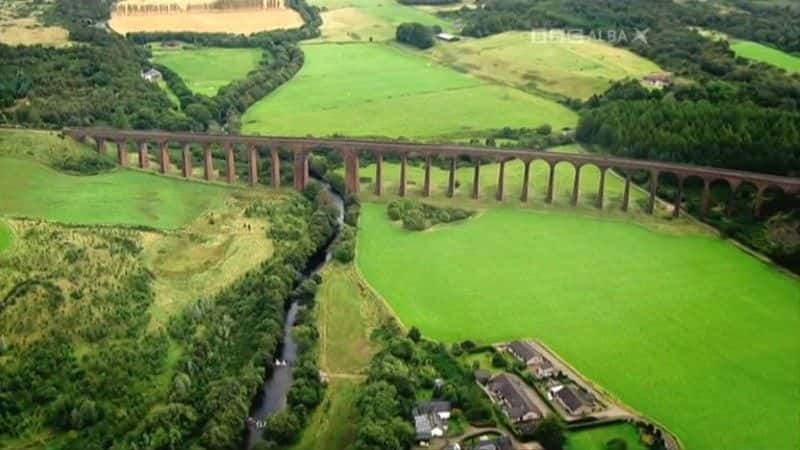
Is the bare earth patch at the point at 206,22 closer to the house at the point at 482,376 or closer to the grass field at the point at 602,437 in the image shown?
the house at the point at 482,376

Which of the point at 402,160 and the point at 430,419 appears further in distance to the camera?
the point at 402,160

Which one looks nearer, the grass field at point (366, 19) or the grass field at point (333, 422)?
the grass field at point (333, 422)

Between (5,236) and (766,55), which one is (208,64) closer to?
(5,236)

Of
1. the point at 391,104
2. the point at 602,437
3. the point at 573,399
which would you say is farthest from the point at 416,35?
the point at 602,437

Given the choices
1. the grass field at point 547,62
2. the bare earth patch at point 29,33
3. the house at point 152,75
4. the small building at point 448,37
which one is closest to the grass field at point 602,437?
the grass field at point 547,62

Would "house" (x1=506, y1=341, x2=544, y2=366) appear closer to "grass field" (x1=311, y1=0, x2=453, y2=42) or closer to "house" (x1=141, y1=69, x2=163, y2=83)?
"house" (x1=141, y1=69, x2=163, y2=83)

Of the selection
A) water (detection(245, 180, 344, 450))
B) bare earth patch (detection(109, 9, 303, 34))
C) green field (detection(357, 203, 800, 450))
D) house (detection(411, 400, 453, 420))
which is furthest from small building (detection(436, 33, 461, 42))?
house (detection(411, 400, 453, 420))
